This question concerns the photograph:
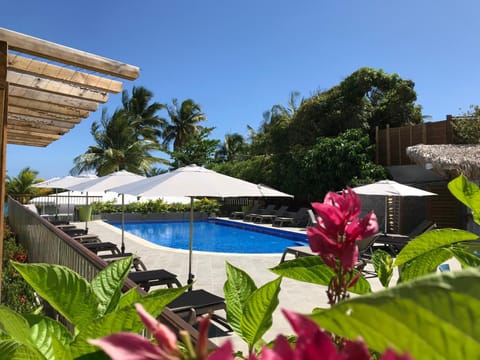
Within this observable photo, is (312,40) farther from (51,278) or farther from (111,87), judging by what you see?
(51,278)

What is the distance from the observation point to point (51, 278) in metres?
0.78

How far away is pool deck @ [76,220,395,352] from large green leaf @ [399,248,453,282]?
364cm

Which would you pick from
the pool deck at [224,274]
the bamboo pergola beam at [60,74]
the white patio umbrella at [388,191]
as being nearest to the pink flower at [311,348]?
the pool deck at [224,274]

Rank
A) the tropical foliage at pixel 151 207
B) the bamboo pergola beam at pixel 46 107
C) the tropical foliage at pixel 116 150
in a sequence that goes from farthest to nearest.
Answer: the tropical foliage at pixel 116 150
the tropical foliage at pixel 151 207
the bamboo pergola beam at pixel 46 107

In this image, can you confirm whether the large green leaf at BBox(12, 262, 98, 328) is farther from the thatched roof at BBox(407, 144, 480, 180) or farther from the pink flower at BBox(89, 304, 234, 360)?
the thatched roof at BBox(407, 144, 480, 180)

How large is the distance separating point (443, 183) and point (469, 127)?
8.03 feet

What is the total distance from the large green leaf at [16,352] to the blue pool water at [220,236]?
40.5ft

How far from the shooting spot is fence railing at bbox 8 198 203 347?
1.59 metres

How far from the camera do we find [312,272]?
32.7 inches

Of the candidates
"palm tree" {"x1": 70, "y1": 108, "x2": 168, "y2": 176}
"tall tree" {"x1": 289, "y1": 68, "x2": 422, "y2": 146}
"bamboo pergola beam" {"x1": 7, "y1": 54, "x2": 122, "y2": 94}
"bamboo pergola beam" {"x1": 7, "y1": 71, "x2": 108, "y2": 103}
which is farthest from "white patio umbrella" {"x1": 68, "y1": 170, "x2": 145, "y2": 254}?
"palm tree" {"x1": 70, "y1": 108, "x2": 168, "y2": 176}

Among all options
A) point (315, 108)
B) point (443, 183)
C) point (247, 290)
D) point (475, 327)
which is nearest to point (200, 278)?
point (247, 290)

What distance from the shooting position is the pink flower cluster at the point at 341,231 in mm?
603

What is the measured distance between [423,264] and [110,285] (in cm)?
73

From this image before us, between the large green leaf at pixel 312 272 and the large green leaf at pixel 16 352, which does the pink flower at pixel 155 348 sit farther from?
the large green leaf at pixel 312 272
